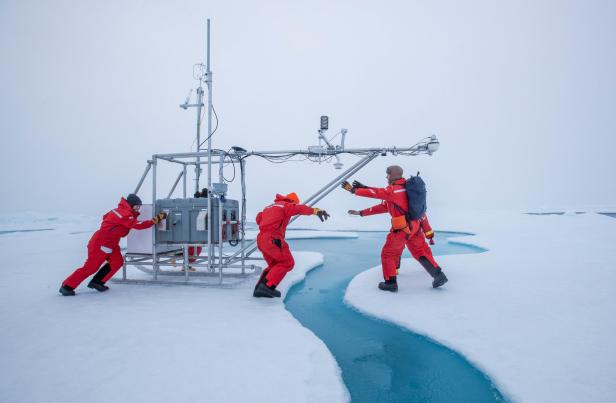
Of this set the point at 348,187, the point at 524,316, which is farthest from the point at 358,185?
the point at 524,316

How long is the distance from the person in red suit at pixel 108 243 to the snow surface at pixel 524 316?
3591 millimetres

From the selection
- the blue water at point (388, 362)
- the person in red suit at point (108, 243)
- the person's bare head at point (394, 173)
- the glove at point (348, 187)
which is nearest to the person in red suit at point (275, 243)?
the blue water at point (388, 362)

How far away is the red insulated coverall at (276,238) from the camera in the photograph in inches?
172

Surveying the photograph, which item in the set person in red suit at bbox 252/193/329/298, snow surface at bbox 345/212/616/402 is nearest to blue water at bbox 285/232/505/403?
snow surface at bbox 345/212/616/402

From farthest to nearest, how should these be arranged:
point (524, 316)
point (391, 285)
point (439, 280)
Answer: point (391, 285) → point (439, 280) → point (524, 316)

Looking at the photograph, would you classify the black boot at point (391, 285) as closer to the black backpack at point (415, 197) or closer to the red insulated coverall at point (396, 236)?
the red insulated coverall at point (396, 236)

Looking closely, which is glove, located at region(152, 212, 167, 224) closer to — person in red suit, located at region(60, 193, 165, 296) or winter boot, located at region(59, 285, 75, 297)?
person in red suit, located at region(60, 193, 165, 296)

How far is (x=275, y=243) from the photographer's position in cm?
441

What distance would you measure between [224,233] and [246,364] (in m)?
3.08

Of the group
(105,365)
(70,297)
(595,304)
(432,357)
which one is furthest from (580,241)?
(70,297)

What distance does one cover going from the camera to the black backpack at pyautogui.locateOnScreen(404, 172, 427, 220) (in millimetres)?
4621

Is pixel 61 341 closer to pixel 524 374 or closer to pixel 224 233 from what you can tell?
pixel 224 233

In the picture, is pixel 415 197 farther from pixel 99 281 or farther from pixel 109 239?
pixel 99 281

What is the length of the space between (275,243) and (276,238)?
0.24 feet
